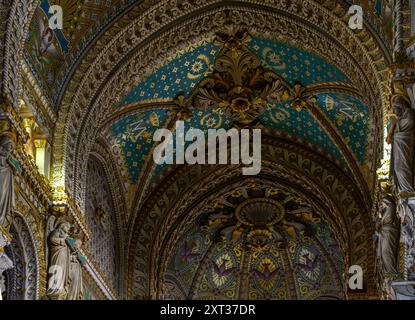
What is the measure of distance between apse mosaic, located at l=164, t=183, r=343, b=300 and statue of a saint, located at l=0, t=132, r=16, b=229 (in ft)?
36.9

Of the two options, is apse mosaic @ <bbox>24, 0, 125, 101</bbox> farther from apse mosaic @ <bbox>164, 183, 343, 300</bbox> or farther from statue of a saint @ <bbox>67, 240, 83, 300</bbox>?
apse mosaic @ <bbox>164, 183, 343, 300</bbox>

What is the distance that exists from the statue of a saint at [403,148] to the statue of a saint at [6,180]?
4.79 metres

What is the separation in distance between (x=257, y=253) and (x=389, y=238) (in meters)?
13.0

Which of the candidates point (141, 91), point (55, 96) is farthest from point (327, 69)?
point (55, 96)

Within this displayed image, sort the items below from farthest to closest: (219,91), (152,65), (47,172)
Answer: (219,91) < (152,65) < (47,172)

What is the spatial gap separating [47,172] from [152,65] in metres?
3.09

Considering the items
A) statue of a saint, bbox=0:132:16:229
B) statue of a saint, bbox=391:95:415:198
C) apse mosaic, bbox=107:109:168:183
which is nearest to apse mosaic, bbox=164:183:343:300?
apse mosaic, bbox=107:109:168:183

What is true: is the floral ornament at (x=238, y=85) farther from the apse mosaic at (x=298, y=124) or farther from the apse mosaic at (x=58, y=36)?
the apse mosaic at (x=58, y=36)

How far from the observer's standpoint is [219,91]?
20.7m

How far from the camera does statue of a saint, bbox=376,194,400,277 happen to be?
14.2 metres

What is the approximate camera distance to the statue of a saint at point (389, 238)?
14250 millimetres

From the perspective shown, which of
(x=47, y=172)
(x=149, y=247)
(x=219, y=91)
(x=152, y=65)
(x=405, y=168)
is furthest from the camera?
(x=149, y=247)

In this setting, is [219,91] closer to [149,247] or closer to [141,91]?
[141,91]

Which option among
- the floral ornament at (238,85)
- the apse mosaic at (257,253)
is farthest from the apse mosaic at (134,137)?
the apse mosaic at (257,253)
